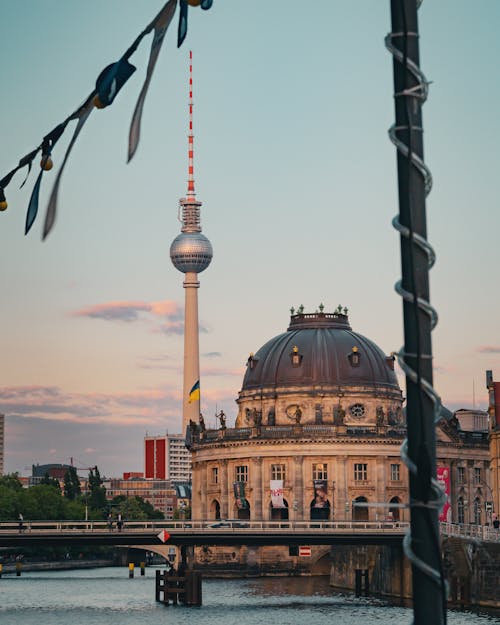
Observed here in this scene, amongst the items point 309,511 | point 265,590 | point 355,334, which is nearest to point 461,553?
point 265,590

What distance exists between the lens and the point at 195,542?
124 metres

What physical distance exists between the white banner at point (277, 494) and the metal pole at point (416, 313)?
168205 millimetres

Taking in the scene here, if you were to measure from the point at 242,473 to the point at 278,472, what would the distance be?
5068 mm

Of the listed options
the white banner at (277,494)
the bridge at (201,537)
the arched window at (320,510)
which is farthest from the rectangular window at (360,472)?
the bridge at (201,537)

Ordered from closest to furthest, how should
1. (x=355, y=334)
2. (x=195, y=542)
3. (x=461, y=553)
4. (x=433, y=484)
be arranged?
(x=433, y=484) → (x=461, y=553) → (x=195, y=542) → (x=355, y=334)

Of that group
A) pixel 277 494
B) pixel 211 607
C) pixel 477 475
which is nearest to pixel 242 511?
pixel 277 494

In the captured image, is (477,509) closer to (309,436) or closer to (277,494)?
(309,436)

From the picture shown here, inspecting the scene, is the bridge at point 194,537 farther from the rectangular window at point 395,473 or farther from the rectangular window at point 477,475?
the rectangular window at point 477,475

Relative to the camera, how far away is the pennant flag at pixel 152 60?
1039 cm

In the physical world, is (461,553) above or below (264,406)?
below

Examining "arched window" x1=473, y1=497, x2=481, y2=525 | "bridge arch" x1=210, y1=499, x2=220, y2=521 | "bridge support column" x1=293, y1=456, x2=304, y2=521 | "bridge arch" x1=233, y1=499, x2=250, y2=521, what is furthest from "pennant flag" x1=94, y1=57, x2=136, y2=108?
"arched window" x1=473, y1=497, x2=481, y2=525

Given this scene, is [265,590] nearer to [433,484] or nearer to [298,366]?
[298,366]

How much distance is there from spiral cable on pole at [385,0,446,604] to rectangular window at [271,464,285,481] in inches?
6692

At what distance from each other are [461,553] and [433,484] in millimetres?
97042
